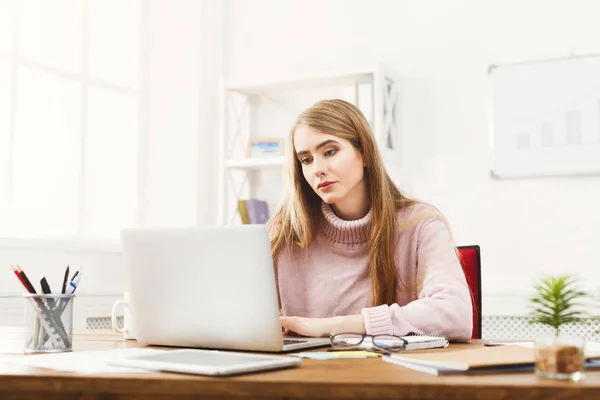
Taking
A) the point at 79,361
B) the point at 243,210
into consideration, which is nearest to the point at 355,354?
the point at 79,361

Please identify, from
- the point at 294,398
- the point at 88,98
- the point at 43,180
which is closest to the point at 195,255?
the point at 294,398

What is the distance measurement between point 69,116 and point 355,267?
1.82 metres

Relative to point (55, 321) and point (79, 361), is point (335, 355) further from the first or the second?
point (55, 321)

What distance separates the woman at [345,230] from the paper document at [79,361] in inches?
27.1

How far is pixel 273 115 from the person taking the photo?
137 inches

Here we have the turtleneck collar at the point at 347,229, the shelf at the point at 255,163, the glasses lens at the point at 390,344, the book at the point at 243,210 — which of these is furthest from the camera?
the book at the point at 243,210

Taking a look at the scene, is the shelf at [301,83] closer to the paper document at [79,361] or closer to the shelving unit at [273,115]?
the shelving unit at [273,115]

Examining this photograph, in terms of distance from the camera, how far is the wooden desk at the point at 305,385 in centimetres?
76

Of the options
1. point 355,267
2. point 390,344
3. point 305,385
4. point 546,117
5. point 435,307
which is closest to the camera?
point 305,385

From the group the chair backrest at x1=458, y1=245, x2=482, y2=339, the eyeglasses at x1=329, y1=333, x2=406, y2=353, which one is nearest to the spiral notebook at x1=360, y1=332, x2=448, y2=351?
the eyeglasses at x1=329, y1=333, x2=406, y2=353

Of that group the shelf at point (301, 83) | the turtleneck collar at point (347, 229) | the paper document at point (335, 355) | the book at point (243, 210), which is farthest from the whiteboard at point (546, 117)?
the paper document at point (335, 355)

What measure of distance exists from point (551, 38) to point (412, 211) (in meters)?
1.58

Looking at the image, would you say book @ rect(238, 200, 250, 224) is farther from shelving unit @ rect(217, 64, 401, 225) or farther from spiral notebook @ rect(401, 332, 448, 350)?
spiral notebook @ rect(401, 332, 448, 350)

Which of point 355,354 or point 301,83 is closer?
point 355,354
